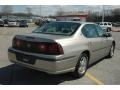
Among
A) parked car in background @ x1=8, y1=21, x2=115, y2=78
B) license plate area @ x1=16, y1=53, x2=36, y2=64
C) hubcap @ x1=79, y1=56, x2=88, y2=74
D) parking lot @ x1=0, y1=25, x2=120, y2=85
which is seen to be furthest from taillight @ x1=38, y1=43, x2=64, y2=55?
hubcap @ x1=79, y1=56, x2=88, y2=74

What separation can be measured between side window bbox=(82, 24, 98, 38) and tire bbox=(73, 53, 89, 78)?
0.63 meters

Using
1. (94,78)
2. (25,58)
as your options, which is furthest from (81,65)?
(25,58)

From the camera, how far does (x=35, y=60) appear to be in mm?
5117

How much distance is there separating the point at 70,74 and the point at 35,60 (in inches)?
53.1

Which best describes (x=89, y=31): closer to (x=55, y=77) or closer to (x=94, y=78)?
(x=94, y=78)

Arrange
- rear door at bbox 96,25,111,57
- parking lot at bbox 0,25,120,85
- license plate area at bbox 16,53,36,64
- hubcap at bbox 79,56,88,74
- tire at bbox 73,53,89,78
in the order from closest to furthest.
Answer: license plate area at bbox 16,53,36,64
parking lot at bbox 0,25,120,85
tire at bbox 73,53,89,78
hubcap at bbox 79,56,88,74
rear door at bbox 96,25,111,57

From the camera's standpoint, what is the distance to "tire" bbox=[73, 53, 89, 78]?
5.74 meters

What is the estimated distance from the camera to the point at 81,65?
235 inches

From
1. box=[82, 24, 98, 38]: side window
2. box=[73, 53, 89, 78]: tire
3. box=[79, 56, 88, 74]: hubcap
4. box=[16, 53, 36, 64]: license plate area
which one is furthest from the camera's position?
box=[82, 24, 98, 38]: side window

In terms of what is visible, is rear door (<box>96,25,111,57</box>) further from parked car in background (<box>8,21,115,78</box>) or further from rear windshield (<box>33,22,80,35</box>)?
rear windshield (<box>33,22,80,35</box>)

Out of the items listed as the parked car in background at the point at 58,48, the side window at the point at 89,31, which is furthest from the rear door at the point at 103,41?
the parked car in background at the point at 58,48

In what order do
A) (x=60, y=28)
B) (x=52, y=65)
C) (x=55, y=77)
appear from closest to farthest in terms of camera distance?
(x=52, y=65) → (x=55, y=77) → (x=60, y=28)

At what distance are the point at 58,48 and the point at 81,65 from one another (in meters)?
1.21
